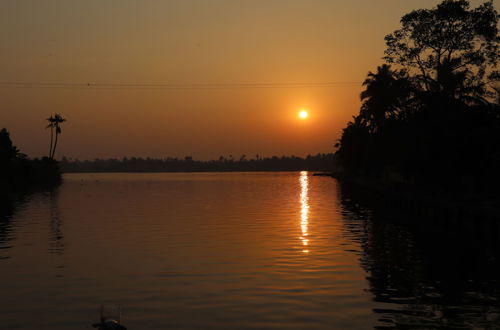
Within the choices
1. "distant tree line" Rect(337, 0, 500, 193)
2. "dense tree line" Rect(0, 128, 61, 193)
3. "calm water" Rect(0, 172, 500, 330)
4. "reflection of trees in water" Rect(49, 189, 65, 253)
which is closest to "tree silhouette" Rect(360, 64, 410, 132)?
"distant tree line" Rect(337, 0, 500, 193)

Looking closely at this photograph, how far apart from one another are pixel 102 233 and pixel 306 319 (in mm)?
24759

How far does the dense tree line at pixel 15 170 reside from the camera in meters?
92.4

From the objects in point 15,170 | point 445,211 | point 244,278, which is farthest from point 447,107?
point 15,170

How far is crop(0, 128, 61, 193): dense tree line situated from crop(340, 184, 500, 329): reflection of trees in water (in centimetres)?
6856

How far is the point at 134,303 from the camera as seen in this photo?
59.4 ft

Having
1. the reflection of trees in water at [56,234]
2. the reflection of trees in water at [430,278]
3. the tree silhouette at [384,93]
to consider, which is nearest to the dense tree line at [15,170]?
the reflection of trees in water at [56,234]

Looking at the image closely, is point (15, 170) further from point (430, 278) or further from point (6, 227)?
point (430, 278)

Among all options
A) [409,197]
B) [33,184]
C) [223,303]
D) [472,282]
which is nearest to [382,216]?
[409,197]

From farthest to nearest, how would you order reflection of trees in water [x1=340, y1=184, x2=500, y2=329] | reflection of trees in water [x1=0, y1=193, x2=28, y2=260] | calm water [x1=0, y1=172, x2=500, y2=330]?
1. reflection of trees in water [x1=0, y1=193, x2=28, y2=260]
2. calm water [x1=0, y1=172, x2=500, y2=330]
3. reflection of trees in water [x1=340, y1=184, x2=500, y2=329]

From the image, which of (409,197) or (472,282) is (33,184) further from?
(472,282)

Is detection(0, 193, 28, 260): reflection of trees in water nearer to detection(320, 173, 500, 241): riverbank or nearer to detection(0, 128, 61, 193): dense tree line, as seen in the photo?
detection(320, 173, 500, 241): riverbank

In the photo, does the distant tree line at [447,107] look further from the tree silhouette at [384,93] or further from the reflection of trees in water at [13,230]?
the reflection of trees in water at [13,230]

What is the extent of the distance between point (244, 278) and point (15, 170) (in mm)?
86289

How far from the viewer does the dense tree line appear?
92381 mm
